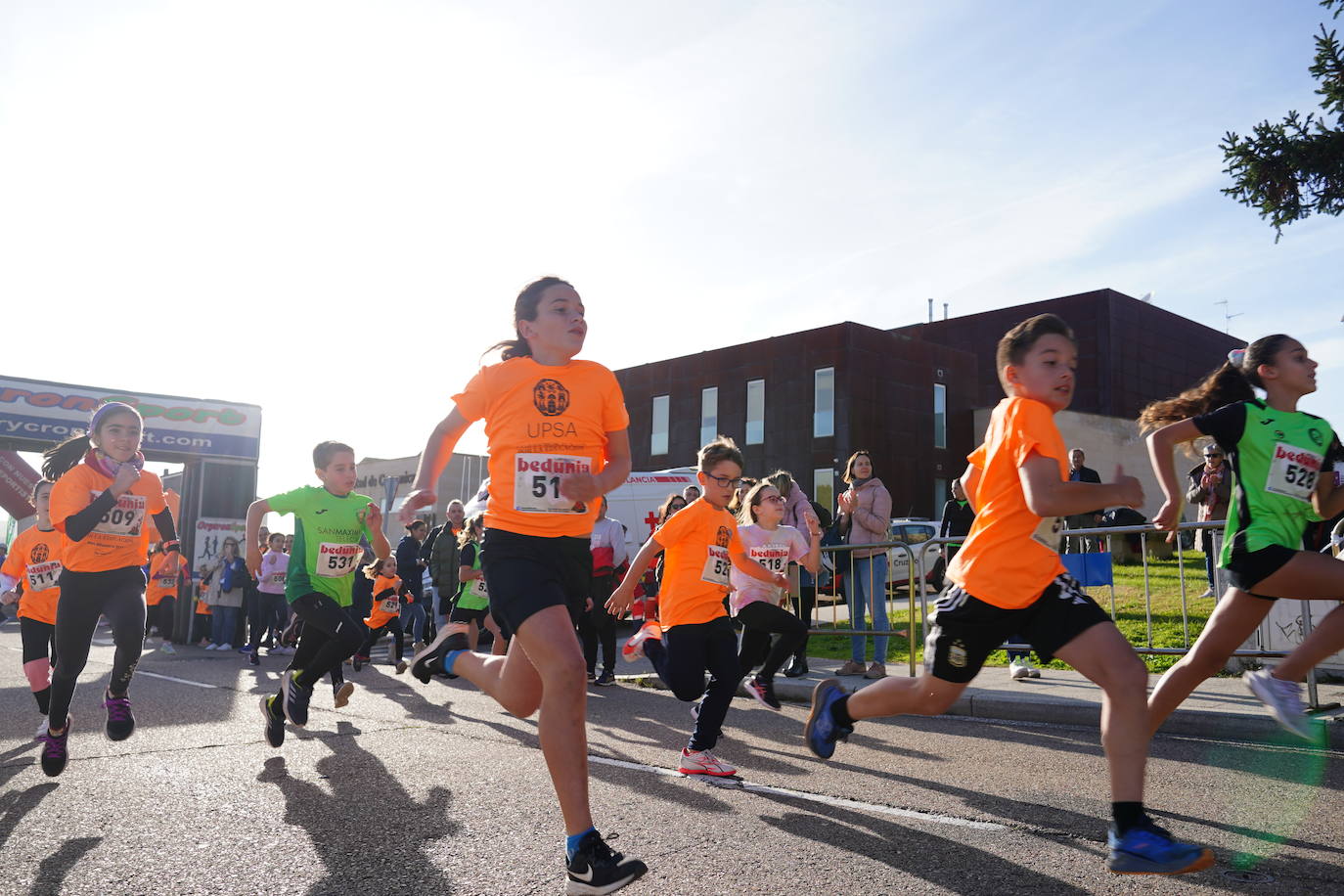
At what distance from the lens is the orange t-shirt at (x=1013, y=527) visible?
3.40m

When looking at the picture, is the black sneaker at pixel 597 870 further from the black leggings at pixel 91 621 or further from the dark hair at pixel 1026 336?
the black leggings at pixel 91 621

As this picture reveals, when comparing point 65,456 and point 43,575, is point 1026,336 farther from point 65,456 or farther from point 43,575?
point 43,575

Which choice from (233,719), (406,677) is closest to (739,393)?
(406,677)

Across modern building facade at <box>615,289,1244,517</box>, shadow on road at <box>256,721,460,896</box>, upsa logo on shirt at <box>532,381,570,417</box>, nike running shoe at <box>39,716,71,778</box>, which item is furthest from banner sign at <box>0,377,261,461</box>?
modern building facade at <box>615,289,1244,517</box>

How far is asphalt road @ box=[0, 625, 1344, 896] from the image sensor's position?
3506mm

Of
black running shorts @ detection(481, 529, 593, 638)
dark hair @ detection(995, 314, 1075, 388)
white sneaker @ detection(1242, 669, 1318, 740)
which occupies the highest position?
dark hair @ detection(995, 314, 1075, 388)

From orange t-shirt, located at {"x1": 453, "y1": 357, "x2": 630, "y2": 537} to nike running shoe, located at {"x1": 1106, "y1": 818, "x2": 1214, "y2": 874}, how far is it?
195cm

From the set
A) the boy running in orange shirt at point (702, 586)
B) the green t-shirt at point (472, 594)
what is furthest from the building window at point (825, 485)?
the boy running in orange shirt at point (702, 586)

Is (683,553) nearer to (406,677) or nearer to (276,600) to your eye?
(406,677)

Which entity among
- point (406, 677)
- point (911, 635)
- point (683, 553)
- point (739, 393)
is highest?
point (739, 393)

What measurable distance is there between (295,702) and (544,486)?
11.6 feet

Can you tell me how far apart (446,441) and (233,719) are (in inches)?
196

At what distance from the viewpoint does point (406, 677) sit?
11859 mm

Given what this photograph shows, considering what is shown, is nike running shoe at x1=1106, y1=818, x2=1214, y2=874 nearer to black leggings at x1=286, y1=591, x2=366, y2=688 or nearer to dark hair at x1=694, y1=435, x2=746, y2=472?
dark hair at x1=694, y1=435, x2=746, y2=472
